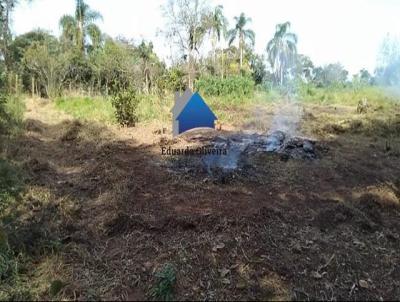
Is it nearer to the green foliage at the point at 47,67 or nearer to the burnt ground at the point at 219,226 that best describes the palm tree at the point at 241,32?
the green foliage at the point at 47,67

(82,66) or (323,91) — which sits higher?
(82,66)

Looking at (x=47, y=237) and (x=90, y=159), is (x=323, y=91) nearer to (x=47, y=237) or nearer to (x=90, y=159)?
(x=90, y=159)

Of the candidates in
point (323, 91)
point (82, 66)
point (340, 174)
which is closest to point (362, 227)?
point (340, 174)

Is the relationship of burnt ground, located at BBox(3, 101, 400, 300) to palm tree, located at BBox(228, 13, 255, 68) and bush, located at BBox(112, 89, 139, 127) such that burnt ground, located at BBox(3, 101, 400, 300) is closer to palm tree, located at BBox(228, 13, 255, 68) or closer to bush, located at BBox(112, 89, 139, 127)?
bush, located at BBox(112, 89, 139, 127)

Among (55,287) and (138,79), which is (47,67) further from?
(55,287)

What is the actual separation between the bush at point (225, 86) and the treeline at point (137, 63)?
0.03 m

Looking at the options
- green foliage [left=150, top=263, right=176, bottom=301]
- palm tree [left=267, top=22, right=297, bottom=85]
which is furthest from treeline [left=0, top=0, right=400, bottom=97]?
green foliage [left=150, top=263, right=176, bottom=301]

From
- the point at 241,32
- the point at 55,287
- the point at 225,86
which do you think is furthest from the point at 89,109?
the point at 241,32

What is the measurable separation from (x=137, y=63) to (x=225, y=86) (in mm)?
3421

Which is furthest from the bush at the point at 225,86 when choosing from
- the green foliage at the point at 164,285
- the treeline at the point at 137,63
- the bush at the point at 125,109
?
the green foliage at the point at 164,285

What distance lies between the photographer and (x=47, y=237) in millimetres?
3113

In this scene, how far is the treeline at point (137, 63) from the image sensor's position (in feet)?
42.1

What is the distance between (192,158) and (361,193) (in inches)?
85.8

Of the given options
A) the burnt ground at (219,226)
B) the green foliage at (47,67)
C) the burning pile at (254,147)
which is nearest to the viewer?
the burnt ground at (219,226)
